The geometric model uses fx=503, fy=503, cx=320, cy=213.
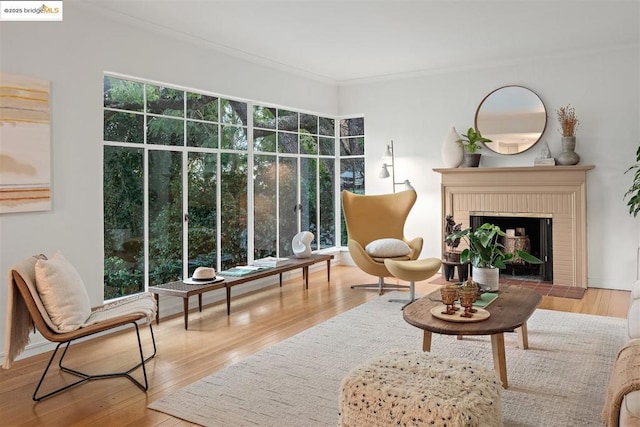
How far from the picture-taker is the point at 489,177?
21.0 feet

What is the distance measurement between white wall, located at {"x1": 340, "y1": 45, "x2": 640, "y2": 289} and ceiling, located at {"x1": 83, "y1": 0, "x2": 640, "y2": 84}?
0.23 metres

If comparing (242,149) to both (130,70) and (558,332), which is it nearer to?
(130,70)

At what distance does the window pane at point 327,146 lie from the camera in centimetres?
761

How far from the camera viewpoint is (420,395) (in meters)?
2.05

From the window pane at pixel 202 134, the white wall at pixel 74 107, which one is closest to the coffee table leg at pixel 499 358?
the white wall at pixel 74 107

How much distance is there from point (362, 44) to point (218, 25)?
1.62 m

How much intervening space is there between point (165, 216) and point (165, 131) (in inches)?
34.0

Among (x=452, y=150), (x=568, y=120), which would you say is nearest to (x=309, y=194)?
(x=452, y=150)

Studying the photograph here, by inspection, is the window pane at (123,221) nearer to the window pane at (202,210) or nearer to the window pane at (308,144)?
the window pane at (202,210)

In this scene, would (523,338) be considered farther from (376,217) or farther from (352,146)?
(352,146)

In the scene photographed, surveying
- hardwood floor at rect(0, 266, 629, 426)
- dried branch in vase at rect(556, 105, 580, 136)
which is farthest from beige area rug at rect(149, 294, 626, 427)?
dried branch in vase at rect(556, 105, 580, 136)

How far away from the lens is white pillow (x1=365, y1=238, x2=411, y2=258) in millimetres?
5496

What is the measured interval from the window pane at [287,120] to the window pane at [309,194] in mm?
514

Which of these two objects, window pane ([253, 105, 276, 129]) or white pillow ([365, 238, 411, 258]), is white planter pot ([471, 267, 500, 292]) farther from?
window pane ([253, 105, 276, 129])
